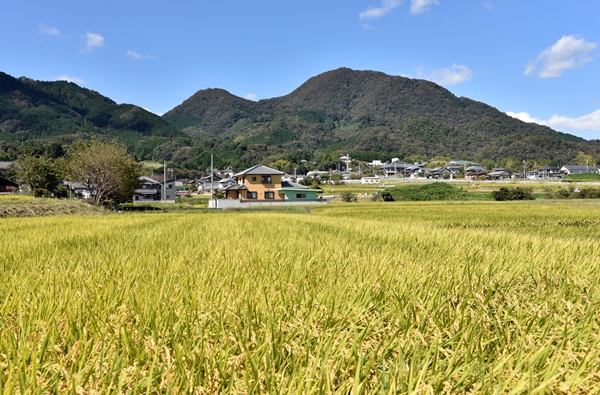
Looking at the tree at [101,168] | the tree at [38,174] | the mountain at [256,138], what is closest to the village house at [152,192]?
the tree at [38,174]

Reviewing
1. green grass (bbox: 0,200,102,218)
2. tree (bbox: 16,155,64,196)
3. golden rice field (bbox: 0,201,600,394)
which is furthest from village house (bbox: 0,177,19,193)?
golden rice field (bbox: 0,201,600,394)

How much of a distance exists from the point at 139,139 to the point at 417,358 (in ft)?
594

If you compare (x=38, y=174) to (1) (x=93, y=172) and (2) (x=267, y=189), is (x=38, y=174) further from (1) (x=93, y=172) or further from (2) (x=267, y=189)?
(2) (x=267, y=189)

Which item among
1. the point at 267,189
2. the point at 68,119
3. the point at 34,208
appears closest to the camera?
the point at 34,208

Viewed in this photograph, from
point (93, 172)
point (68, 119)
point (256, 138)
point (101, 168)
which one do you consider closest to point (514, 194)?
point (101, 168)

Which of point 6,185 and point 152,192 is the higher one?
point 6,185

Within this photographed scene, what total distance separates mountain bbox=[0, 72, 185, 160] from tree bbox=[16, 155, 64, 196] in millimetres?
100154

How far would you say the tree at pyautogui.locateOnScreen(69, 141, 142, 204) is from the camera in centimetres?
3189

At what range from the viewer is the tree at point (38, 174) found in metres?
33.9

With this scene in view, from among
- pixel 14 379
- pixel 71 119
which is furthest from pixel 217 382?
pixel 71 119

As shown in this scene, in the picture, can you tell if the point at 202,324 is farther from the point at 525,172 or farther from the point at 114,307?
the point at 525,172

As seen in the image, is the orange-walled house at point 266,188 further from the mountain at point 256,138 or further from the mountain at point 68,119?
the mountain at point 68,119

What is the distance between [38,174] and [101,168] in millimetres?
8394

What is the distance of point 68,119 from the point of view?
6142 inches
